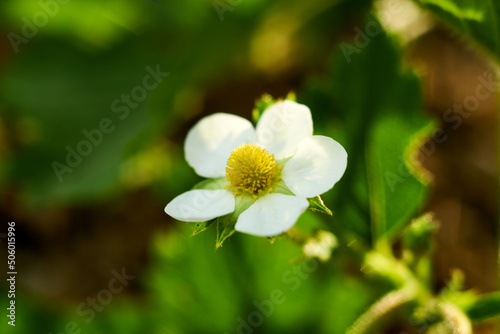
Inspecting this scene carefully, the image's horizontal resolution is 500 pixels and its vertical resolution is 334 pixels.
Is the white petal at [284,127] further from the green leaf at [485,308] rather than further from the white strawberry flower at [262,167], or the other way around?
the green leaf at [485,308]

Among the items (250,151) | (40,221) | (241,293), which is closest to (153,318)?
(241,293)

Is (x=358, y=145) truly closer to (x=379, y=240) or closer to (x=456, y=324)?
(x=379, y=240)

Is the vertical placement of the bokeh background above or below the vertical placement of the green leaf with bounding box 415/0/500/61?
below

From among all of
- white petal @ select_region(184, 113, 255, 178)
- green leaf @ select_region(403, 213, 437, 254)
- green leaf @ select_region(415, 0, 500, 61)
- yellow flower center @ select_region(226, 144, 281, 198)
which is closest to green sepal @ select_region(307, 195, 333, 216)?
yellow flower center @ select_region(226, 144, 281, 198)

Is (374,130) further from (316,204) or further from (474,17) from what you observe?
(316,204)

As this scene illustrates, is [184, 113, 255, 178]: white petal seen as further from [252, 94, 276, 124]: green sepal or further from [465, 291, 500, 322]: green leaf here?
[465, 291, 500, 322]: green leaf

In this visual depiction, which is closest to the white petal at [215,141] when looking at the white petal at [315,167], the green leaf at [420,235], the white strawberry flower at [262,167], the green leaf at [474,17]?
the white strawberry flower at [262,167]
